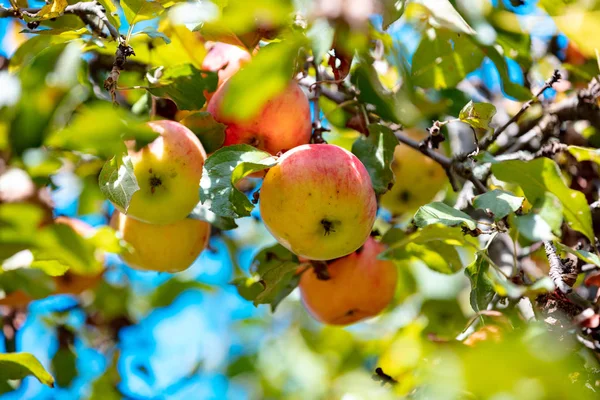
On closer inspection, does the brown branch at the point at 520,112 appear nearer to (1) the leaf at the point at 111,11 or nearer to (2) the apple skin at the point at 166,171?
(2) the apple skin at the point at 166,171

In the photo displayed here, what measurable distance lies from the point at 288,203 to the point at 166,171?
32cm

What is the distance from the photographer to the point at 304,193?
1.45 m

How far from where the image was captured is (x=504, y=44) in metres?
2.04

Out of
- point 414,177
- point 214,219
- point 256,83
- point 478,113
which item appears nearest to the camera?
point 256,83

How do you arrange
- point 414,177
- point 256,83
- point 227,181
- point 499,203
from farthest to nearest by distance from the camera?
1. point 414,177
2. point 227,181
3. point 499,203
4. point 256,83

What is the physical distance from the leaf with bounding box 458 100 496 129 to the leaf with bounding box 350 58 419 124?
27cm

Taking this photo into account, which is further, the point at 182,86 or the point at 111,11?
the point at 182,86

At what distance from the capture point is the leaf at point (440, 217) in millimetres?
1341

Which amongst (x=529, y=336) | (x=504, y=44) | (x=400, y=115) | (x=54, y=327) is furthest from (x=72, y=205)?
(x=529, y=336)

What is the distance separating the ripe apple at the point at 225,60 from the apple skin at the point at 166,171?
11.7 inches

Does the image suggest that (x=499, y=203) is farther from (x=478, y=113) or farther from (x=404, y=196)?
(x=404, y=196)

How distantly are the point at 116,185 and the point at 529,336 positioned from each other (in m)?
0.85

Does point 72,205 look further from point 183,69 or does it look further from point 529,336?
point 529,336

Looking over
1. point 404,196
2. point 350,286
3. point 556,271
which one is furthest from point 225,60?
point 556,271
